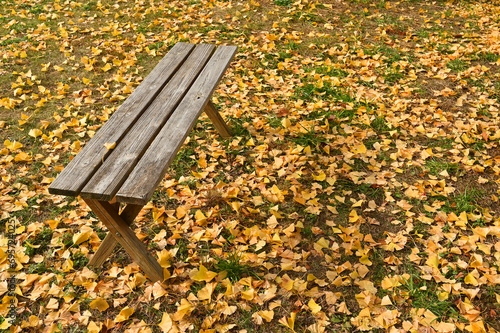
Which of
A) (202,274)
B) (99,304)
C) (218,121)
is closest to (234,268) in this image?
(202,274)

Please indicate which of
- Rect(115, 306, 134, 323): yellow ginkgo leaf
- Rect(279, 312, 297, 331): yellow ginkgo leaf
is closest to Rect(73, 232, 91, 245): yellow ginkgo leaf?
Rect(115, 306, 134, 323): yellow ginkgo leaf

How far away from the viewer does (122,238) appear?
2.07 m

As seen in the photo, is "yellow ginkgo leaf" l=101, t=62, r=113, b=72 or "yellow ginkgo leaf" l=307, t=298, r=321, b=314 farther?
"yellow ginkgo leaf" l=101, t=62, r=113, b=72

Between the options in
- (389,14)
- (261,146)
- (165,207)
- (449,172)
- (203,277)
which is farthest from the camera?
(389,14)

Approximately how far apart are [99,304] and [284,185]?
1.51m

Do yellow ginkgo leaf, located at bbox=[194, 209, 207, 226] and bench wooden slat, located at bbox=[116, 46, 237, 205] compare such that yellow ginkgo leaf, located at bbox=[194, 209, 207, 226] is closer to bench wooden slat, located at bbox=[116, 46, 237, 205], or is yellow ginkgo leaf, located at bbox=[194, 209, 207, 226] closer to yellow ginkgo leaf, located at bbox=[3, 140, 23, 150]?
bench wooden slat, located at bbox=[116, 46, 237, 205]

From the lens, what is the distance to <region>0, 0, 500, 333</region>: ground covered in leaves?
216cm

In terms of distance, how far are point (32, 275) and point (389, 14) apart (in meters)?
5.33

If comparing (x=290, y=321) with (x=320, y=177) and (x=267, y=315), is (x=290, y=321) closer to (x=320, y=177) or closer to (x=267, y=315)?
(x=267, y=315)

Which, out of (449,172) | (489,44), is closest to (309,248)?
(449,172)

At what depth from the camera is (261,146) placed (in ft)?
10.4

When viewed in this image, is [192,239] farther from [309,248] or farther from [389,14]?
[389,14]

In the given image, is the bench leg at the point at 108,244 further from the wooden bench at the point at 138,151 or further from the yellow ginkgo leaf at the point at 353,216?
the yellow ginkgo leaf at the point at 353,216

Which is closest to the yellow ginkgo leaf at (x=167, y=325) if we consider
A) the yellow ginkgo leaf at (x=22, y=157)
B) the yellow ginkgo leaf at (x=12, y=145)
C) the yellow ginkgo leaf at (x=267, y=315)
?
the yellow ginkgo leaf at (x=267, y=315)
